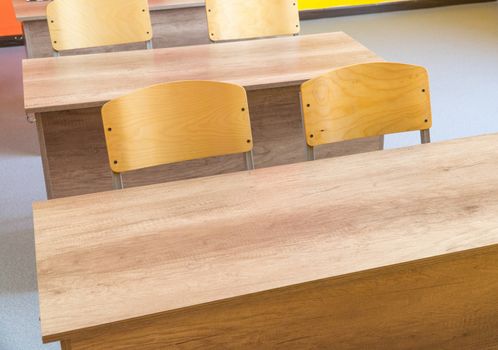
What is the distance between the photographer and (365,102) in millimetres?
2307

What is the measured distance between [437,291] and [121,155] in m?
0.95

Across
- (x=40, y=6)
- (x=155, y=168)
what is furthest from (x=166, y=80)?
(x=40, y=6)

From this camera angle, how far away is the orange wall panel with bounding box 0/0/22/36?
19.9 feet

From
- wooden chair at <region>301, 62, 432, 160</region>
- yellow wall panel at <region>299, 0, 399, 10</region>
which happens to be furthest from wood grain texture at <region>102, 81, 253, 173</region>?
yellow wall panel at <region>299, 0, 399, 10</region>

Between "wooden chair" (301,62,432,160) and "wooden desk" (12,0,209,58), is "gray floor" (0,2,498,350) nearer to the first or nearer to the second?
"wooden desk" (12,0,209,58)

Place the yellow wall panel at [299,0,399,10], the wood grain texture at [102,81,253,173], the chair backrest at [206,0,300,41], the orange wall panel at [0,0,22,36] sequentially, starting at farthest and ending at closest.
A: the yellow wall panel at [299,0,399,10], the orange wall panel at [0,0,22,36], the chair backrest at [206,0,300,41], the wood grain texture at [102,81,253,173]

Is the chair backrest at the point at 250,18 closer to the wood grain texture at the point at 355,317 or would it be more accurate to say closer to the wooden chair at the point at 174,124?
the wooden chair at the point at 174,124

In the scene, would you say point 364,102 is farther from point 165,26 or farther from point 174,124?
point 165,26

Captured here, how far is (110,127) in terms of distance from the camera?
2096 mm

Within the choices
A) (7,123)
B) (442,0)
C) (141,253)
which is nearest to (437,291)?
(141,253)

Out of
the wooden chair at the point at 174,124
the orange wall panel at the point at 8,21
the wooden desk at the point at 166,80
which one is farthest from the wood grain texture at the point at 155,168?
the orange wall panel at the point at 8,21

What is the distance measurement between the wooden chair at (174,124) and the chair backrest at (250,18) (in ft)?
4.01

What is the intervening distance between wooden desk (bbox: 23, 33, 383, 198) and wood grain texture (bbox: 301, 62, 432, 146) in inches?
19.5

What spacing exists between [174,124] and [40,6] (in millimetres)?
2181
